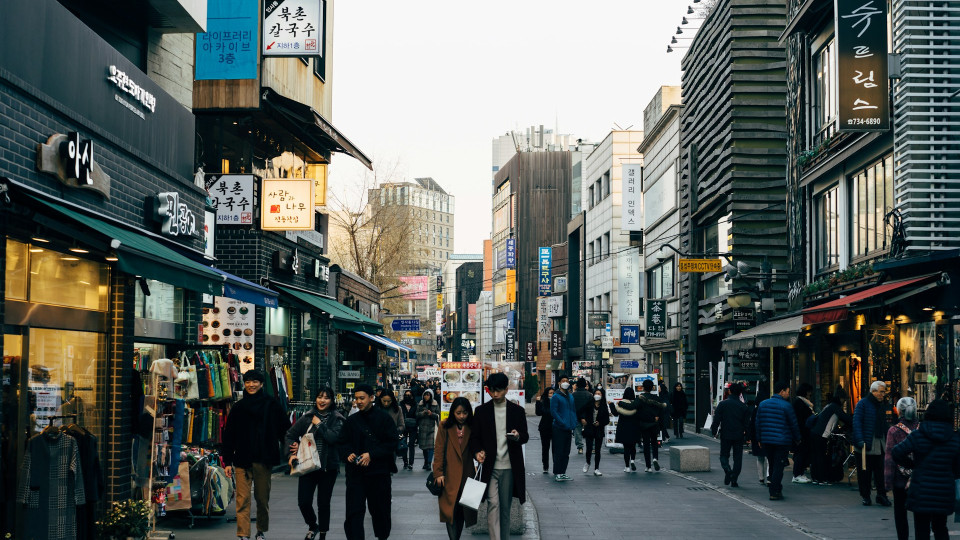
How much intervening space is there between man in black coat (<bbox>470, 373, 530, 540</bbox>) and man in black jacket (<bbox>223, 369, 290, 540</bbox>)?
2.59m

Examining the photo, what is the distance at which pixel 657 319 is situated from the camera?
43.3m

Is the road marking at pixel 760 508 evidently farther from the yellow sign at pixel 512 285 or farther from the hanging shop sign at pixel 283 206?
the yellow sign at pixel 512 285

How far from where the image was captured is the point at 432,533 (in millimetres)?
12719

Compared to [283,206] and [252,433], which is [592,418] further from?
[252,433]

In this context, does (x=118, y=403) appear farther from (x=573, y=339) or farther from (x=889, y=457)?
(x=573, y=339)

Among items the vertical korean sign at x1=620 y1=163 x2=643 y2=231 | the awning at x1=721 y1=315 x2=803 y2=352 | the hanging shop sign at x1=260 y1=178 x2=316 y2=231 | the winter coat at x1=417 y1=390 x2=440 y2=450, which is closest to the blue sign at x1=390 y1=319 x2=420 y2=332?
the vertical korean sign at x1=620 y1=163 x2=643 y2=231

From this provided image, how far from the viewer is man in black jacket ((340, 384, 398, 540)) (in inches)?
423

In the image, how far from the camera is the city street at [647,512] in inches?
503

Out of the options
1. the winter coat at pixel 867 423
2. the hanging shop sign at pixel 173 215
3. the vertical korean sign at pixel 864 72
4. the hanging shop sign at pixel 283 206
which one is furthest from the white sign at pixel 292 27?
the winter coat at pixel 867 423

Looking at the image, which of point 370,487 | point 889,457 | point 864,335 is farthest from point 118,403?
point 864,335

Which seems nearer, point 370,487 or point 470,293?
point 370,487

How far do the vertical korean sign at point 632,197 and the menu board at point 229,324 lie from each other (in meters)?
33.7

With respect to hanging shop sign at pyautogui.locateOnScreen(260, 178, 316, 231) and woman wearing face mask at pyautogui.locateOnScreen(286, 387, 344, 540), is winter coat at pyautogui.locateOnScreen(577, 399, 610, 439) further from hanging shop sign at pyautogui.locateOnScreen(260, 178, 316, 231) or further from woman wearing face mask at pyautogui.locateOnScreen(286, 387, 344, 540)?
woman wearing face mask at pyautogui.locateOnScreen(286, 387, 344, 540)

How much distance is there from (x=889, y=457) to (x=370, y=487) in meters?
5.62
